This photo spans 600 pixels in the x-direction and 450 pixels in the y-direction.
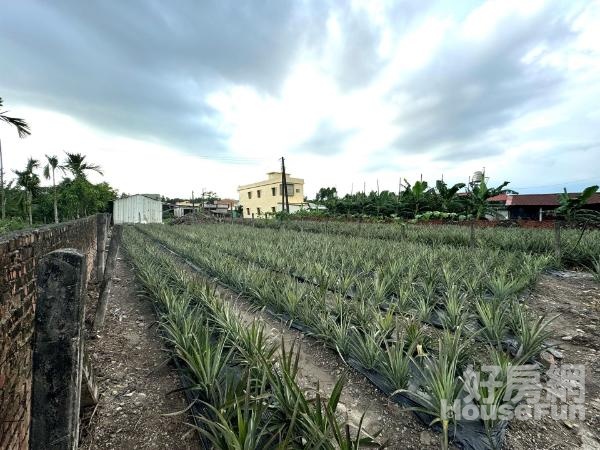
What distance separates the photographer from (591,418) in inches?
89.8

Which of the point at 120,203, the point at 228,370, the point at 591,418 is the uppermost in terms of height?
the point at 120,203

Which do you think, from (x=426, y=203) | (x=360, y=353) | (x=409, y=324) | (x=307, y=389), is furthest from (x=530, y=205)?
(x=307, y=389)

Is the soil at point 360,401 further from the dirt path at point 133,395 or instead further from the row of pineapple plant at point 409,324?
the dirt path at point 133,395

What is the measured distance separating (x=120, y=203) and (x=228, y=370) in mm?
35155

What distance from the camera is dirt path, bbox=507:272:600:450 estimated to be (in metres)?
2.06

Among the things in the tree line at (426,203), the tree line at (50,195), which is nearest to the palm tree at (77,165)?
the tree line at (50,195)

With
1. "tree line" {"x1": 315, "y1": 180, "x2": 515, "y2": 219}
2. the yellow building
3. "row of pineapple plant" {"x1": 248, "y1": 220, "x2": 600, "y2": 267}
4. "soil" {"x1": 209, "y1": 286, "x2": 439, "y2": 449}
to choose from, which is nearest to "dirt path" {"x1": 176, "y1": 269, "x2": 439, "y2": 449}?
"soil" {"x1": 209, "y1": 286, "x2": 439, "y2": 449}

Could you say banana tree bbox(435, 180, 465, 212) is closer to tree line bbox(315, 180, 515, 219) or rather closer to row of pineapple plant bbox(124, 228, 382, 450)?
tree line bbox(315, 180, 515, 219)

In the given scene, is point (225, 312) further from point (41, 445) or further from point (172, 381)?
point (41, 445)

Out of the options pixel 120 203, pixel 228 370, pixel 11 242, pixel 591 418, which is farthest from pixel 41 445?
pixel 120 203

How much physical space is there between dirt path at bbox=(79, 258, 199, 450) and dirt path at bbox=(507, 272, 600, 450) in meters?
2.27

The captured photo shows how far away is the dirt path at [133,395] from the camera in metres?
2.18

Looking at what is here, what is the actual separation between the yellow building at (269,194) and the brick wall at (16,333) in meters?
40.5

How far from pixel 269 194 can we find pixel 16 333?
43.3 meters
